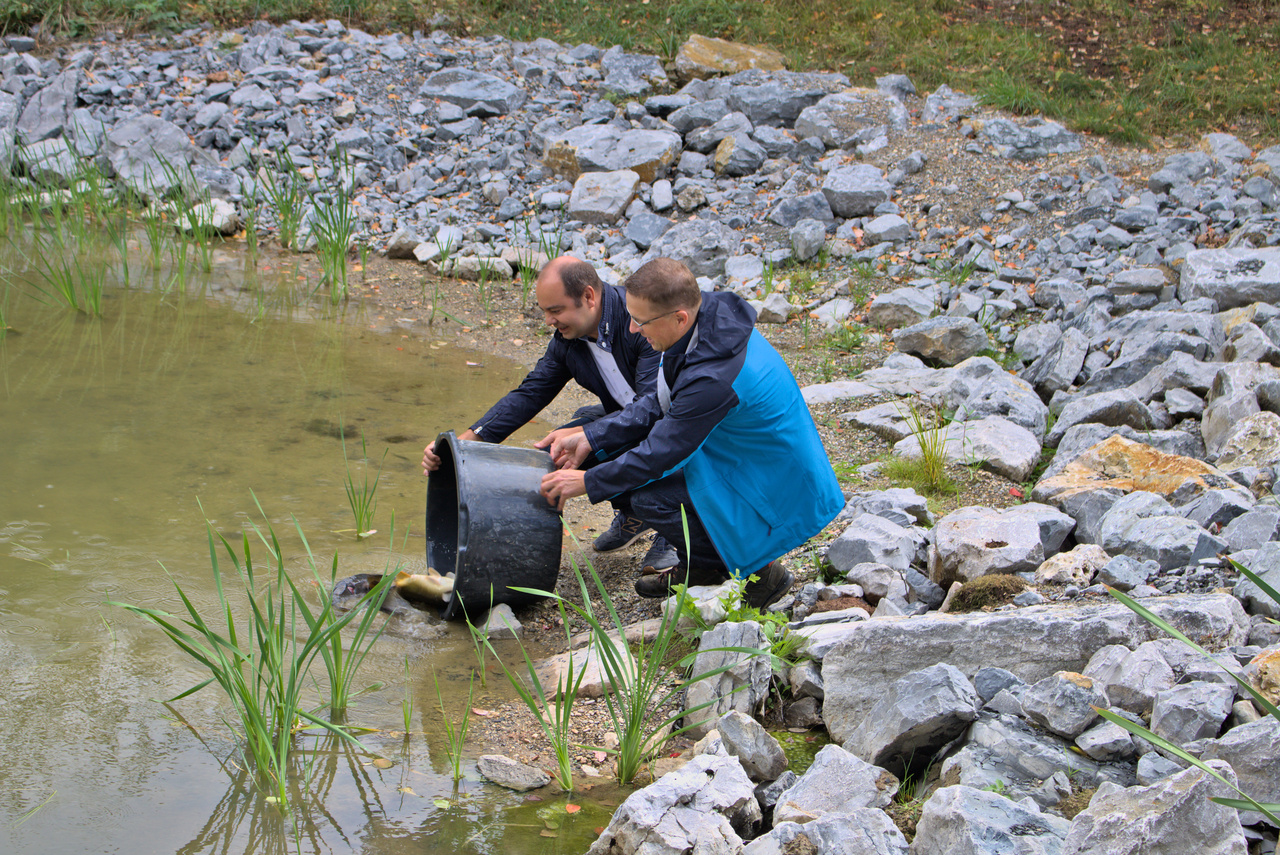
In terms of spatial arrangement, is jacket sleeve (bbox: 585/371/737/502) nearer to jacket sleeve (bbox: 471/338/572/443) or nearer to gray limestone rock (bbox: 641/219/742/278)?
jacket sleeve (bbox: 471/338/572/443)

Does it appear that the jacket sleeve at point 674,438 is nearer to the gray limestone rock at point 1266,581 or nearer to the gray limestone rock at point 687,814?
the gray limestone rock at point 687,814

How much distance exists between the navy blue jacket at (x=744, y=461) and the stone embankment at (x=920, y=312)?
250 millimetres

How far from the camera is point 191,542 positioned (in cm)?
339

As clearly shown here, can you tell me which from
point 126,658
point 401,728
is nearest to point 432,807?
point 401,728

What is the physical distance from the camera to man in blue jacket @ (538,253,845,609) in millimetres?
2887

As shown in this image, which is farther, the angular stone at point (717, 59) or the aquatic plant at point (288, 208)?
the angular stone at point (717, 59)

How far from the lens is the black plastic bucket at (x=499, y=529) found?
10.0 feet

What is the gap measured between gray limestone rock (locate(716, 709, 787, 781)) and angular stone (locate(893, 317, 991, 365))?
3.71 metres

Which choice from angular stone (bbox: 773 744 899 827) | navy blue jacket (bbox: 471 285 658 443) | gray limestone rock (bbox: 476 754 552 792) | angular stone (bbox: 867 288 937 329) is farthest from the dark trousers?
angular stone (bbox: 867 288 937 329)

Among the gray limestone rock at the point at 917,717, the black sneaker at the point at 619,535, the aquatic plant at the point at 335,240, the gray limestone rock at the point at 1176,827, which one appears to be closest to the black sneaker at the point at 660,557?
the black sneaker at the point at 619,535

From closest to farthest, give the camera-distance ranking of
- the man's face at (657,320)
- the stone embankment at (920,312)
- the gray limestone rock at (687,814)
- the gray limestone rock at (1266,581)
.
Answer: the gray limestone rock at (687,814) → the stone embankment at (920,312) → the gray limestone rock at (1266,581) → the man's face at (657,320)

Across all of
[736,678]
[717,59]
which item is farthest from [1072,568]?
[717,59]

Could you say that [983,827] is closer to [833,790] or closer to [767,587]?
[833,790]

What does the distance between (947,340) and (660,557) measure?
2735mm
